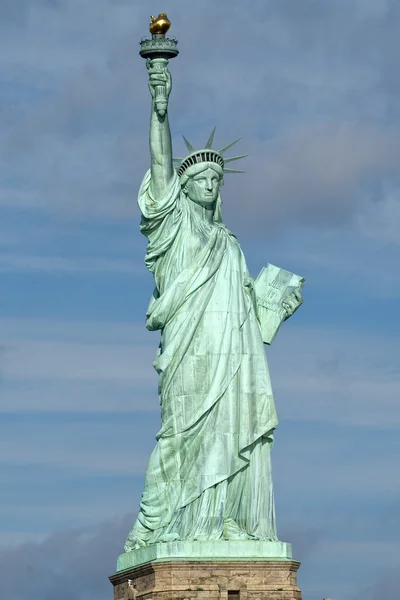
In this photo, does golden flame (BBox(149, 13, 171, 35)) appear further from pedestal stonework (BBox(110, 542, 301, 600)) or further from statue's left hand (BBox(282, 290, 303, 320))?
pedestal stonework (BBox(110, 542, 301, 600))

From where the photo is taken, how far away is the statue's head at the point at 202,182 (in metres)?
57.9

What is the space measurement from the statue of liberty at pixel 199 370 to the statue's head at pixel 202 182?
0.02 meters

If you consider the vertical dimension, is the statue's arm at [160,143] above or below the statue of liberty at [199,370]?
above

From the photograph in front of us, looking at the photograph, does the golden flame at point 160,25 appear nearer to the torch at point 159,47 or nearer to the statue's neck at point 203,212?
the torch at point 159,47

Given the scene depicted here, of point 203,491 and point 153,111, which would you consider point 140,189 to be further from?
point 203,491

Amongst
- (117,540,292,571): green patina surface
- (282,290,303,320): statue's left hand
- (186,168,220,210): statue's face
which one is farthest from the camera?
(282,290,303,320): statue's left hand

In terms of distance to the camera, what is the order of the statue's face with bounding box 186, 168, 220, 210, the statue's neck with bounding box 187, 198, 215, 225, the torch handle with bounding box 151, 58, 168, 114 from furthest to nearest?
1. the statue's neck with bounding box 187, 198, 215, 225
2. the statue's face with bounding box 186, 168, 220, 210
3. the torch handle with bounding box 151, 58, 168, 114

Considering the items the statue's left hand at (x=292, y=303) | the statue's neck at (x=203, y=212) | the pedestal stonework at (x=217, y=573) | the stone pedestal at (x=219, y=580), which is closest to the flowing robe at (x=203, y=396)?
the statue's neck at (x=203, y=212)

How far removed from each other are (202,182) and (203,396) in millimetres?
4384

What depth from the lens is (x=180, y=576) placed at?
55.6 m

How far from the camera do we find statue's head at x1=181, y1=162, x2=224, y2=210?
57.9 m

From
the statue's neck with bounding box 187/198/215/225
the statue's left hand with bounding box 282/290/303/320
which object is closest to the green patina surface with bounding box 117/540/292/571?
the statue's left hand with bounding box 282/290/303/320

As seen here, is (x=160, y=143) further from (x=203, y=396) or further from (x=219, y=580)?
(x=219, y=580)

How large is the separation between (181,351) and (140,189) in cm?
345
